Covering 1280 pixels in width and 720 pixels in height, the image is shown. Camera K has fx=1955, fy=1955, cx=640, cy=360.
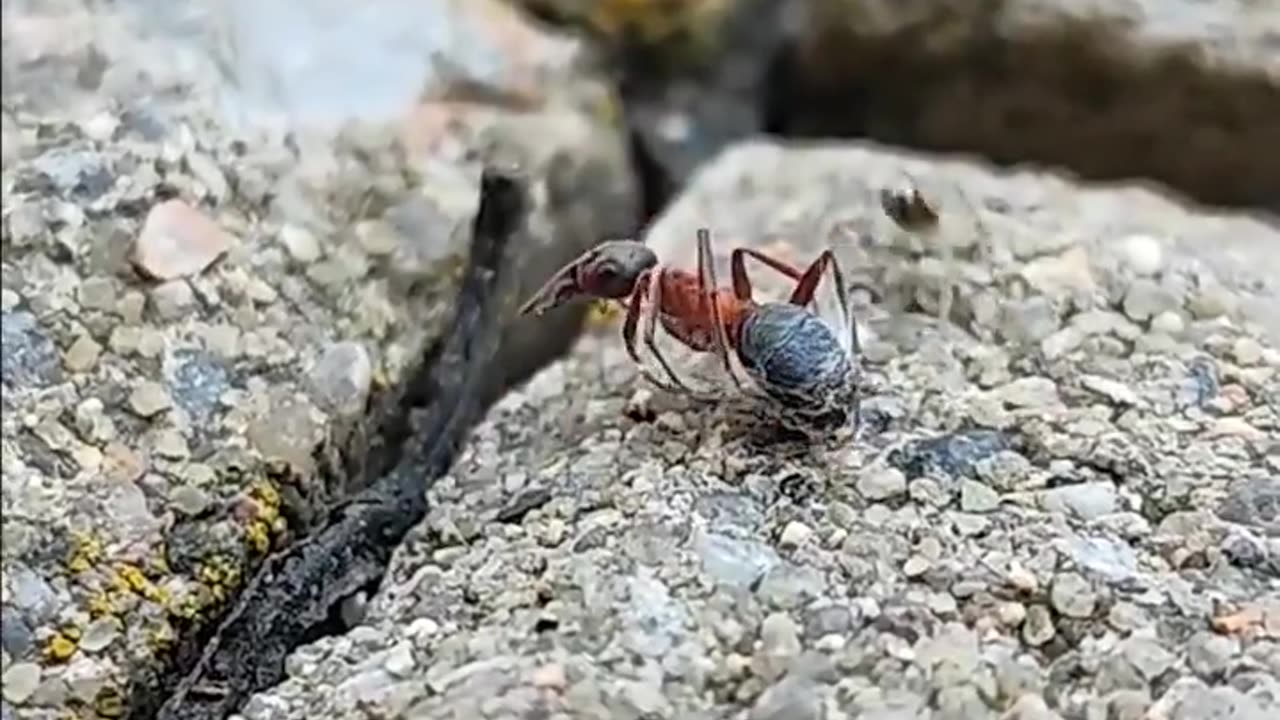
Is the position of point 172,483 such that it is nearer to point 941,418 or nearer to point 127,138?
point 127,138

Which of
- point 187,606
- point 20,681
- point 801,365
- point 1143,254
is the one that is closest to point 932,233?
point 1143,254

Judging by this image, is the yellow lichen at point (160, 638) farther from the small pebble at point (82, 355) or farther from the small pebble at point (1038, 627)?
the small pebble at point (1038, 627)

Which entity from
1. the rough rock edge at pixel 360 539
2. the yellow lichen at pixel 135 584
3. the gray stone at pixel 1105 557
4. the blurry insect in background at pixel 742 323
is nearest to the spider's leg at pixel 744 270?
the blurry insect in background at pixel 742 323

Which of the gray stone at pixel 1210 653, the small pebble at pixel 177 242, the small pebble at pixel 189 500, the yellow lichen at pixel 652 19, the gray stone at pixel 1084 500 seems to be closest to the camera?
the gray stone at pixel 1210 653

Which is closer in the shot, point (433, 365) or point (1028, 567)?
point (1028, 567)

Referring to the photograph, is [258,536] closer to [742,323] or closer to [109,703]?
[109,703]

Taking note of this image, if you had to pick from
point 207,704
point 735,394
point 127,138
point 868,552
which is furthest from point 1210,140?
point 207,704

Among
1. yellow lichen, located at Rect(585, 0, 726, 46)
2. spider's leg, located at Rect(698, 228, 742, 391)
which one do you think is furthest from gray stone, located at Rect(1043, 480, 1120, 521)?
yellow lichen, located at Rect(585, 0, 726, 46)
